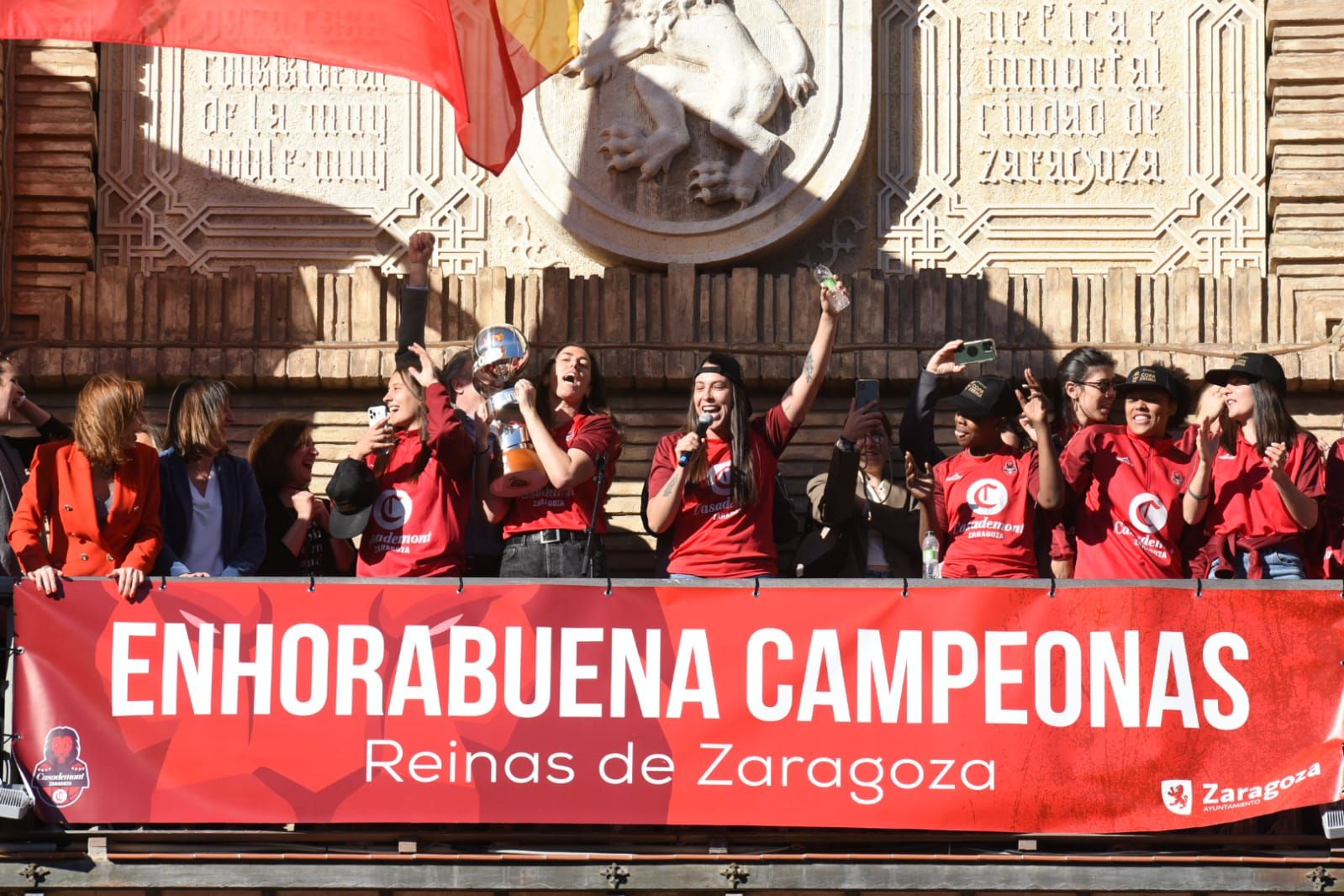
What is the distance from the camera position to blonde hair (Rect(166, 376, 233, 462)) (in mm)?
10039

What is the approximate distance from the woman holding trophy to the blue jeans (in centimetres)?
278

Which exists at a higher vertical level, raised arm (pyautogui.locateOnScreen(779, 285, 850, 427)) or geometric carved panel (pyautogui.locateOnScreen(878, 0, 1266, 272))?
geometric carved panel (pyautogui.locateOnScreen(878, 0, 1266, 272))

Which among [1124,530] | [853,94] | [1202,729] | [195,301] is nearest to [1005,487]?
[1124,530]

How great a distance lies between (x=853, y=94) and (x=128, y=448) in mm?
4923

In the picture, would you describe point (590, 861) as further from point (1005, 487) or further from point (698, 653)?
point (1005, 487)

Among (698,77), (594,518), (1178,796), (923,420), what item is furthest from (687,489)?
(698,77)

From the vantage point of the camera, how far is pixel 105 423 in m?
9.60

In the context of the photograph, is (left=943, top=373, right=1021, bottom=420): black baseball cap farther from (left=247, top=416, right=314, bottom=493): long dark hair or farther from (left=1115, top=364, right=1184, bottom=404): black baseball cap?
(left=247, top=416, right=314, bottom=493): long dark hair

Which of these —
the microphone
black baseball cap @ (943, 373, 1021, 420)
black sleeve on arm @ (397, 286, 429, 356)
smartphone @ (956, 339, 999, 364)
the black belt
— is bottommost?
the black belt

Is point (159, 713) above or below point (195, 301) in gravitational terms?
below

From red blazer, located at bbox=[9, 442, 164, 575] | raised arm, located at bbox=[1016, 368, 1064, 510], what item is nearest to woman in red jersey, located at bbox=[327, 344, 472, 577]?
red blazer, located at bbox=[9, 442, 164, 575]

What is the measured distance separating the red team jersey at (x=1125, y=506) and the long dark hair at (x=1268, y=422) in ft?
0.95

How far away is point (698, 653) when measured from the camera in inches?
372

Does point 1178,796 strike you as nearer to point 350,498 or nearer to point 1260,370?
point 1260,370
